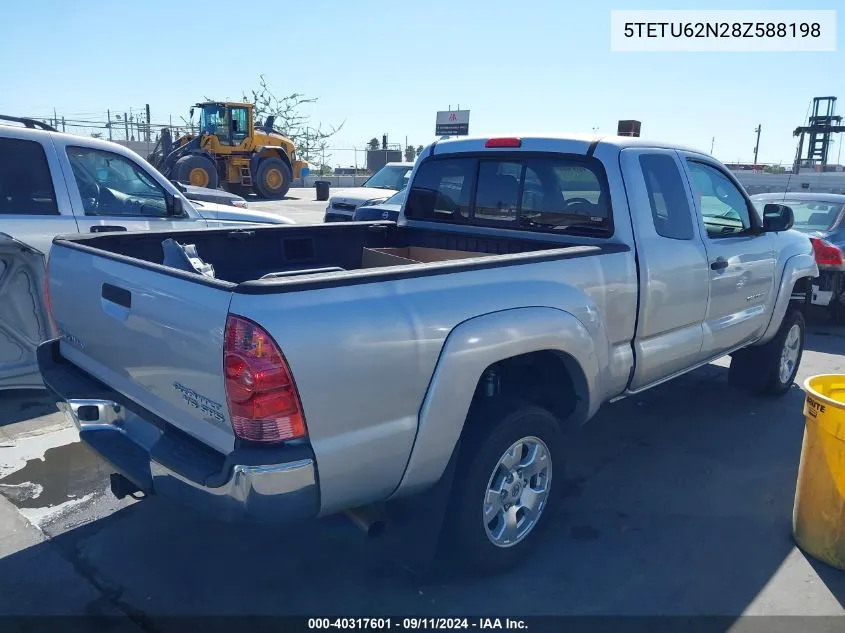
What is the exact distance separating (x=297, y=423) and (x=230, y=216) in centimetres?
517

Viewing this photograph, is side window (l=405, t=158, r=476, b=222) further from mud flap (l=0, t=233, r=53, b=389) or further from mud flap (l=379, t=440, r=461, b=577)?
mud flap (l=0, t=233, r=53, b=389)

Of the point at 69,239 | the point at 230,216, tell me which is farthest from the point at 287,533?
the point at 230,216

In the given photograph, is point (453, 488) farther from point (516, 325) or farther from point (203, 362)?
point (203, 362)

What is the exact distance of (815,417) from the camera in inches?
128

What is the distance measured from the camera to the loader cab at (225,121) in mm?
22734

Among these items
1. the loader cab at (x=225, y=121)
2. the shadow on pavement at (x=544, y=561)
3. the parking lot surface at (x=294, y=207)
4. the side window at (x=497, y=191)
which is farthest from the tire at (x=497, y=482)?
the loader cab at (x=225, y=121)

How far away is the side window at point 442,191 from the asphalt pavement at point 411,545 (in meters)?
1.84

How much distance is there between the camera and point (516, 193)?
4223mm

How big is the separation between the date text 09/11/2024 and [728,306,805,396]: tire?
12.0ft

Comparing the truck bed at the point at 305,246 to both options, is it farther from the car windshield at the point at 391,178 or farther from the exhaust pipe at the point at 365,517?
the car windshield at the point at 391,178

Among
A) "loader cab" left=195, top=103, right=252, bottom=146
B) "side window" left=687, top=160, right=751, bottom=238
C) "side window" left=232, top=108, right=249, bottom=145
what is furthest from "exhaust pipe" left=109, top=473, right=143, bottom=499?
"side window" left=232, top=108, right=249, bottom=145

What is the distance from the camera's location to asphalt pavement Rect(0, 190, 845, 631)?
116 inches

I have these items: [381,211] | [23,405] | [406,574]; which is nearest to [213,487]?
[406,574]

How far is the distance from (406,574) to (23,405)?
11.6 feet
